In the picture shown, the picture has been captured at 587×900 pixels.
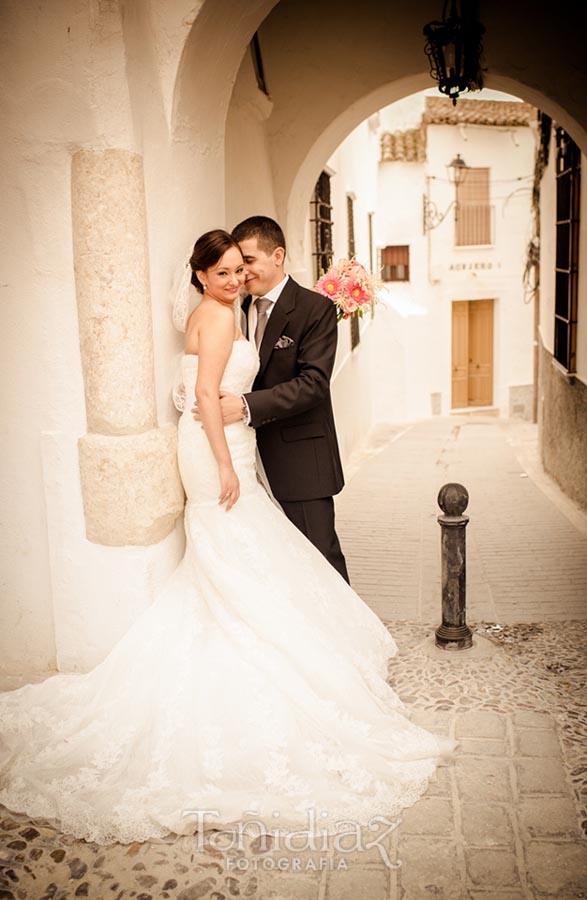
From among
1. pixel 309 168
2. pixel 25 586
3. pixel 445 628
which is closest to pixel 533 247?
pixel 309 168

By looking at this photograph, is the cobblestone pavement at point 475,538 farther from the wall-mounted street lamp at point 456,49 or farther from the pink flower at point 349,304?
the wall-mounted street lamp at point 456,49

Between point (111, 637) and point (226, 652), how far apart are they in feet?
2.13

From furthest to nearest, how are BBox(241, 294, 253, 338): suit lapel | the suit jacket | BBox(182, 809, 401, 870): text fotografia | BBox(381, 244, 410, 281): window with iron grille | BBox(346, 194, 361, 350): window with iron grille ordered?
BBox(381, 244, 410, 281): window with iron grille, BBox(346, 194, 361, 350): window with iron grille, BBox(241, 294, 253, 338): suit lapel, the suit jacket, BBox(182, 809, 401, 870): text fotografia

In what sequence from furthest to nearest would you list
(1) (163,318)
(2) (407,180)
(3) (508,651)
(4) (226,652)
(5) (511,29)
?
(2) (407,180), (5) (511,29), (3) (508,651), (1) (163,318), (4) (226,652)

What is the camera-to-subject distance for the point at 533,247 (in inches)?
551

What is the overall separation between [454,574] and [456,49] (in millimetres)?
3844

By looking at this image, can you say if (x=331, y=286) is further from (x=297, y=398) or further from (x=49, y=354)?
(x=49, y=354)

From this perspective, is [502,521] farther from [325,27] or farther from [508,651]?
[325,27]

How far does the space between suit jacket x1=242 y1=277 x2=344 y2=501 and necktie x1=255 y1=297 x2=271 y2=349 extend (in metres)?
0.04

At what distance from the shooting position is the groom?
3850 mm

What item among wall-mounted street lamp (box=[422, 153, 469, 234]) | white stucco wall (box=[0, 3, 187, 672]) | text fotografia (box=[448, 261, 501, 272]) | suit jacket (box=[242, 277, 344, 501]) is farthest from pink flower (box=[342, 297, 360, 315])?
text fotografia (box=[448, 261, 501, 272])

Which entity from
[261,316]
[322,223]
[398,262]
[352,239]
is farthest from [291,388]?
[398,262]

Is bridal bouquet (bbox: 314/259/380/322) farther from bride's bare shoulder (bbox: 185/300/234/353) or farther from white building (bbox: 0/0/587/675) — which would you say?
bride's bare shoulder (bbox: 185/300/234/353)

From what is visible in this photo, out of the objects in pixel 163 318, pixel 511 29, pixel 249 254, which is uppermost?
pixel 511 29
